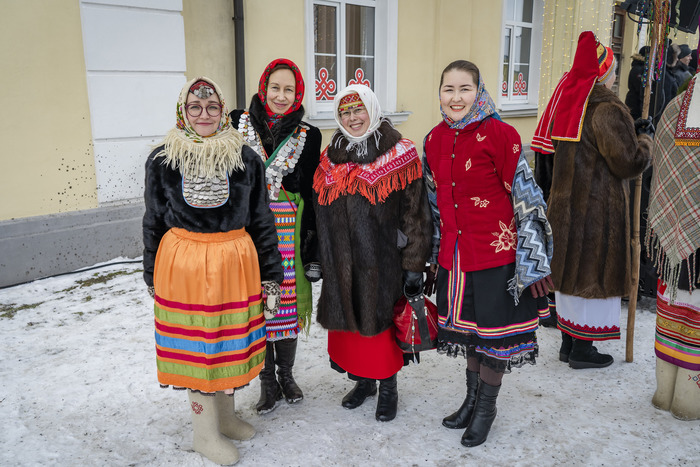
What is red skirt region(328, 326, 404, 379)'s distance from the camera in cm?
277

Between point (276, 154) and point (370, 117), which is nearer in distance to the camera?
point (370, 117)

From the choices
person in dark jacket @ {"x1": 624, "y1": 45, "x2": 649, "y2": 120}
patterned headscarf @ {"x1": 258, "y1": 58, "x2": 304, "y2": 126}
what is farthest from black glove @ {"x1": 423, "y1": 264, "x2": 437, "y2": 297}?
person in dark jacket @ {"x1": 624, "y1": 45, "x2": 649, "y2": 120}

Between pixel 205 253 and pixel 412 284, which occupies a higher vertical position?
pixel 205 253

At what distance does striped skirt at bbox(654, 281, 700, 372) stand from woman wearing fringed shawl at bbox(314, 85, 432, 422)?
1.32 m

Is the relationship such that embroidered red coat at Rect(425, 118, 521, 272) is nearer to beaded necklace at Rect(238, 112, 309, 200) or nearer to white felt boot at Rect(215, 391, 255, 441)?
beaded necklace at Rect(238, 112, 309, 200)

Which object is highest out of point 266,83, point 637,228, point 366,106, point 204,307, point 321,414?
point 266,83

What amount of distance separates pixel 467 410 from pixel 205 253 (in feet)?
5.11

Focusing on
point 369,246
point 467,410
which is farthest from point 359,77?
point 467,410

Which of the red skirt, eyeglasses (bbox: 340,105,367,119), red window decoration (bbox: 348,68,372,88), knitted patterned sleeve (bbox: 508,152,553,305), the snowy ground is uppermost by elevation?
red window decoration (bbox: 348,68,372,88)

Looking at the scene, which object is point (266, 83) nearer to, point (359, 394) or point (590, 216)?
point (359, 394)

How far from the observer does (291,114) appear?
9.18 ft

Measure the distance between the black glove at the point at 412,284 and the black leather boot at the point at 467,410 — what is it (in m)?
0.53

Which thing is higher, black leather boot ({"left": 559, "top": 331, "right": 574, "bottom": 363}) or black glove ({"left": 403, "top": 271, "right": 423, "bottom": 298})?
black glove ({"left": 403, "top": 271, "right": 423, "bottom": 298})

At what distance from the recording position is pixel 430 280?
A: 2887 mm
